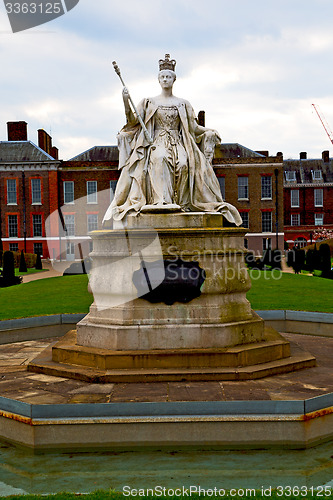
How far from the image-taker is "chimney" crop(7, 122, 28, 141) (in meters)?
53.5

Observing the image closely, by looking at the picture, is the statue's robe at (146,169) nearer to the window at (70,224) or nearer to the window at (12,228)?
the window at (70,224)

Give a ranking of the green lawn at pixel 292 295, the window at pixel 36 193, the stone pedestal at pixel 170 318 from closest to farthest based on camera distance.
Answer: the stone pedestal at pixel 170 318, the green lawn at pixel 292 295, the window at pixel 36 193

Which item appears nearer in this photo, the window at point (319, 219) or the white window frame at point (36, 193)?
the white window frame at point (36, 193)

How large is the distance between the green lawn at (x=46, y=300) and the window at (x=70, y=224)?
31061 millimetres

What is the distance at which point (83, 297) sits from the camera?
54.0 feet

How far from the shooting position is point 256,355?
7344 mm

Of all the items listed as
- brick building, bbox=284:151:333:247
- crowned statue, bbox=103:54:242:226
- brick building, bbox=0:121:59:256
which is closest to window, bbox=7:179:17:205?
brick building, bbox=0:121:59:256

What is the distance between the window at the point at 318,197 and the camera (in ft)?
213

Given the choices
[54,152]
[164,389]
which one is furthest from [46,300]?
[54,152]

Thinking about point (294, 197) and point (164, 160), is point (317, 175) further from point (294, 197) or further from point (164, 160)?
point (164, 160)

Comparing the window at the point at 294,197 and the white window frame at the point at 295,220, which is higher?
the window at the point at 294,197

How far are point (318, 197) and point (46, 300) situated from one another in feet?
179

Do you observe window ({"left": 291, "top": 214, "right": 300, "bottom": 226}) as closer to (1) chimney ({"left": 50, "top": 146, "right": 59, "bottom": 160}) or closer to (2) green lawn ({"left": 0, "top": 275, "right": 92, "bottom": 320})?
(1) chimney ({"left": 50, "top": 146, "right": 59, "bottom": 160})

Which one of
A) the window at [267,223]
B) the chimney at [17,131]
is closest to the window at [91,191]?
the chimney at [17,131]
